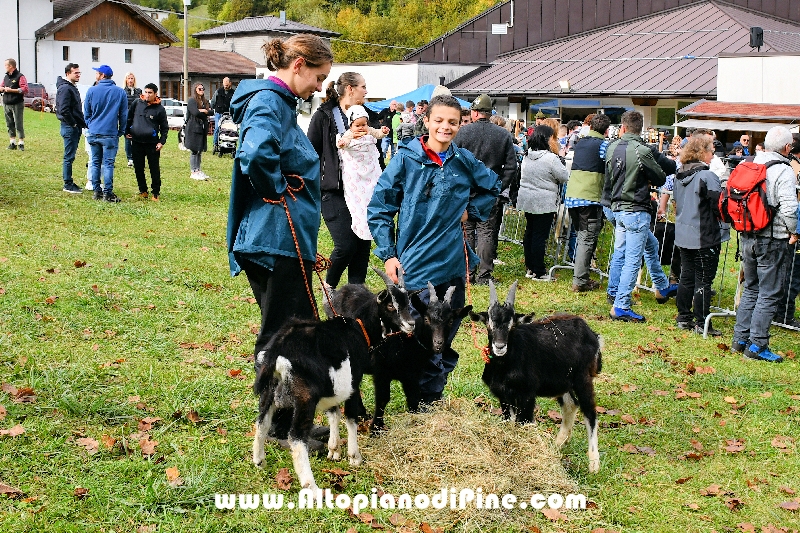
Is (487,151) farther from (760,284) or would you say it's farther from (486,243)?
(760,284)

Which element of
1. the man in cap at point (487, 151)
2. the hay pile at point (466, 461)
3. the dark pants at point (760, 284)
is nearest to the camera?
the hay pile at point (466, 461)

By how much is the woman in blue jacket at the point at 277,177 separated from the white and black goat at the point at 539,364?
1.29 m

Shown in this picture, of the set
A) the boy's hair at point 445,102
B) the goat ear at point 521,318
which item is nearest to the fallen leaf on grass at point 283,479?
the goat ear at point 521,318

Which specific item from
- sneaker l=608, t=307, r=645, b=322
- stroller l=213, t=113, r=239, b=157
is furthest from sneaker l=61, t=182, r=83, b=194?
sneaker l=608, t=307, r=645, b=322

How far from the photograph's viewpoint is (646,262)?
11047 millimetres

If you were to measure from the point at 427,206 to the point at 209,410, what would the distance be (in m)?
2.07

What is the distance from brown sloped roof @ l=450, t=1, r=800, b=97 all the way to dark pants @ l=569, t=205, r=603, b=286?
18.3 m

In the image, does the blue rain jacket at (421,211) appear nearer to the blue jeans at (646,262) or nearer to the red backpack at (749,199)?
the red backpack at (749,199)

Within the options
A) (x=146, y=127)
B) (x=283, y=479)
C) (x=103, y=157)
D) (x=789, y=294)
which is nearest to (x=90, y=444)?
(x=283, y=479)

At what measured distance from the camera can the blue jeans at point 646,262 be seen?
34.4 feet

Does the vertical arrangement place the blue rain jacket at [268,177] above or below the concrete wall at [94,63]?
below

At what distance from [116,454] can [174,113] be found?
41.1m

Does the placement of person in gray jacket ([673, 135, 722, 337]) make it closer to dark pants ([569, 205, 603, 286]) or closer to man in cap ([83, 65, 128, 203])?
dark pants ([569, 205, 603, 286])

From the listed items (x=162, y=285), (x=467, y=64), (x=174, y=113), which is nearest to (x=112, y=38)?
(x=174, y=113)
